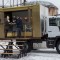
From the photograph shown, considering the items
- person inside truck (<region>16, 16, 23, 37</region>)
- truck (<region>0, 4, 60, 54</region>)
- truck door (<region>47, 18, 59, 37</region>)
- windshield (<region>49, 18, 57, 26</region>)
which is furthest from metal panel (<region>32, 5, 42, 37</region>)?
person inside truck (<region>16, 16, 23, 37</region>)

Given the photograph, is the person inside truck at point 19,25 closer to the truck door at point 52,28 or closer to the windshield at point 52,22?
the truck door at point 52,28

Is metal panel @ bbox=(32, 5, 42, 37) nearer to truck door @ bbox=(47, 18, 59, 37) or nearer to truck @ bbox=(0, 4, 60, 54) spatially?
truck @ bbox=(0, 4, 60, 54)

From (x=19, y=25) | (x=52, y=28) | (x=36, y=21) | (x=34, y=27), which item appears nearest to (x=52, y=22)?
(x=52, y=28)

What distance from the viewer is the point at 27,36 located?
736 inches

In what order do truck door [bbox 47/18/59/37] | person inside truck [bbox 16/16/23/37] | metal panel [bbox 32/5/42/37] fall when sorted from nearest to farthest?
truck door [bbox 47/18/59/37], metal panel [bbox 32/5/42/37], person inside truck [bbox 16/16/23/37]

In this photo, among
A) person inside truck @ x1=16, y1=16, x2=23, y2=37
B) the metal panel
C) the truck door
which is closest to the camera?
the truck door

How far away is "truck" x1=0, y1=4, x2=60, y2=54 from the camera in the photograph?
18.0m

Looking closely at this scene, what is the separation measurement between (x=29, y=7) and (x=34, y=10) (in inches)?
18.8

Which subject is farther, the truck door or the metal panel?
the metal panel

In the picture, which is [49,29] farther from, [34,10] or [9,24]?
[9,24]

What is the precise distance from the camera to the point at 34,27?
18.2m

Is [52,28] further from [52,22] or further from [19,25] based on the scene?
[19,25]

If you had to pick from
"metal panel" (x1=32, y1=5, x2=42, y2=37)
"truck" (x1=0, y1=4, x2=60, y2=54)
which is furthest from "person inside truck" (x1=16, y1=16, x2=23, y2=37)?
"metal panel" (x1=32, y1=5, x2=42, y2=37)

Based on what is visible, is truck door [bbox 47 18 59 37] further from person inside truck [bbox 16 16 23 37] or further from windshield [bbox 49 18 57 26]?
person inside truck [bbox 16 16 23 37]
